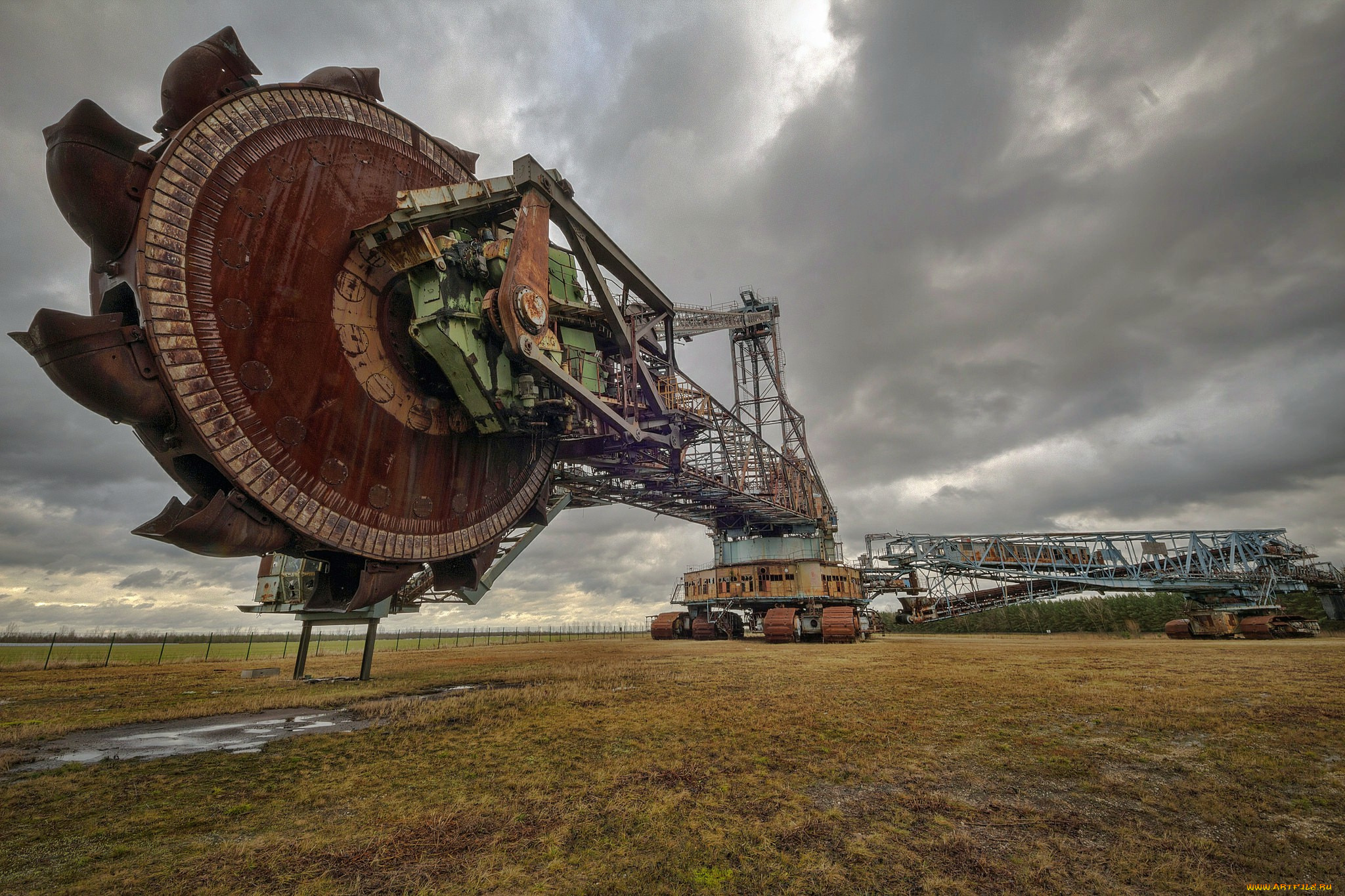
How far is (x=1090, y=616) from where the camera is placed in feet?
154

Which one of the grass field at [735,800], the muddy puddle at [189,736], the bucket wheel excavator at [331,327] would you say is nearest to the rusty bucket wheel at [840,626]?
the grass field at [735,800]

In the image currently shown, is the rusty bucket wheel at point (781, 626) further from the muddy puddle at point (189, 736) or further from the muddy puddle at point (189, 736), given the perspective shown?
the muddy puddle at point (189, 736)

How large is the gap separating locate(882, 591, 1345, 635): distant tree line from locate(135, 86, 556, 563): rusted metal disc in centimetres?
4583

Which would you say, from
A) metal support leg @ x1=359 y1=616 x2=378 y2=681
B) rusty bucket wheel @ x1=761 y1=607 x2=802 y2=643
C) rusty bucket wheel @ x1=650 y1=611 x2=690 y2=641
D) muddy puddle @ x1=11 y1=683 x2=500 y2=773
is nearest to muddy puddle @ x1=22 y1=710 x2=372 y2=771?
muddy puddle @ x1=11 y1=683 x2=500 y2=773

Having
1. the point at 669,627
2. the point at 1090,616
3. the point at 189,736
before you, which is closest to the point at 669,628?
the point at 669,627

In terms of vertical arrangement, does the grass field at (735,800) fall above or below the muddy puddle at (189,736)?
above

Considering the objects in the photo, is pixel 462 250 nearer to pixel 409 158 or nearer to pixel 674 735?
pixel 409 158

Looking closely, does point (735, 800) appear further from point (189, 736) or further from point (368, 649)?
point (368, 649)

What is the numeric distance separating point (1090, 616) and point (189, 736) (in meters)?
59.4

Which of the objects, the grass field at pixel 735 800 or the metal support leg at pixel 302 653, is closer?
the grass field at pixel 735 800

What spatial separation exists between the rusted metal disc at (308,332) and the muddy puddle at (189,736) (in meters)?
3.56

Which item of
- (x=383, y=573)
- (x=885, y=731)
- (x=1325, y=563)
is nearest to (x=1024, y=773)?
(x=885, y=731)

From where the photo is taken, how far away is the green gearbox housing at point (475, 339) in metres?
8.81

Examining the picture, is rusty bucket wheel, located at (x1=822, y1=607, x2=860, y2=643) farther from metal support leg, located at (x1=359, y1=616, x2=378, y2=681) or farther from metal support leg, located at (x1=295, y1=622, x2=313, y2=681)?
metal support leg, located at (x1=295, y1=622, x2=313, y2=681)
